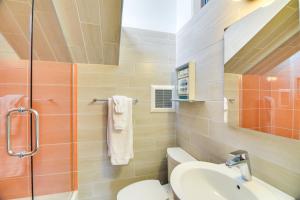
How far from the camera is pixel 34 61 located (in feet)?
3.92

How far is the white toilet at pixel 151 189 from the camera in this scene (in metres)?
1.29

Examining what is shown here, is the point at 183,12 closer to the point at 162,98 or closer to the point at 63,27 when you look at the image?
the point at 162,98

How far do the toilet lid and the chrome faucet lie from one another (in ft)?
2.53

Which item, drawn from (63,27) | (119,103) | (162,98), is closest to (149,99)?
(162,98)

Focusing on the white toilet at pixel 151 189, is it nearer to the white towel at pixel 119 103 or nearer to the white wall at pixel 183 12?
the white towel at pixel 119 103

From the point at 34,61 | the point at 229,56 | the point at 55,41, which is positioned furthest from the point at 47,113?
the point at 229,56

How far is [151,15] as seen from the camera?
175cm

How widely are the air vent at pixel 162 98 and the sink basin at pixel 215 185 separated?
0.85 meters

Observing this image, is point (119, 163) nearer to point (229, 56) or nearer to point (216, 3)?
point (229, 56)

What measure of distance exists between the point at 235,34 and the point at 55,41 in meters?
1.37

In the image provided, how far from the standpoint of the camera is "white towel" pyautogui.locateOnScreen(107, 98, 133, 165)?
59.7 inches

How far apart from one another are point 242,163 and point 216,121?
1.38ft

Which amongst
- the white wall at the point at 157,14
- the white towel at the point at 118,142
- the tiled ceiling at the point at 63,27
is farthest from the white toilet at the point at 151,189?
the white wall at the point at 157,14

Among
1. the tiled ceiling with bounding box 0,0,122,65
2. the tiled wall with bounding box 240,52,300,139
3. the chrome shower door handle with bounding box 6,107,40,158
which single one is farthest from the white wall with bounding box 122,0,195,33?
the chrome shower door handle with bounding box 6,107,40,158
